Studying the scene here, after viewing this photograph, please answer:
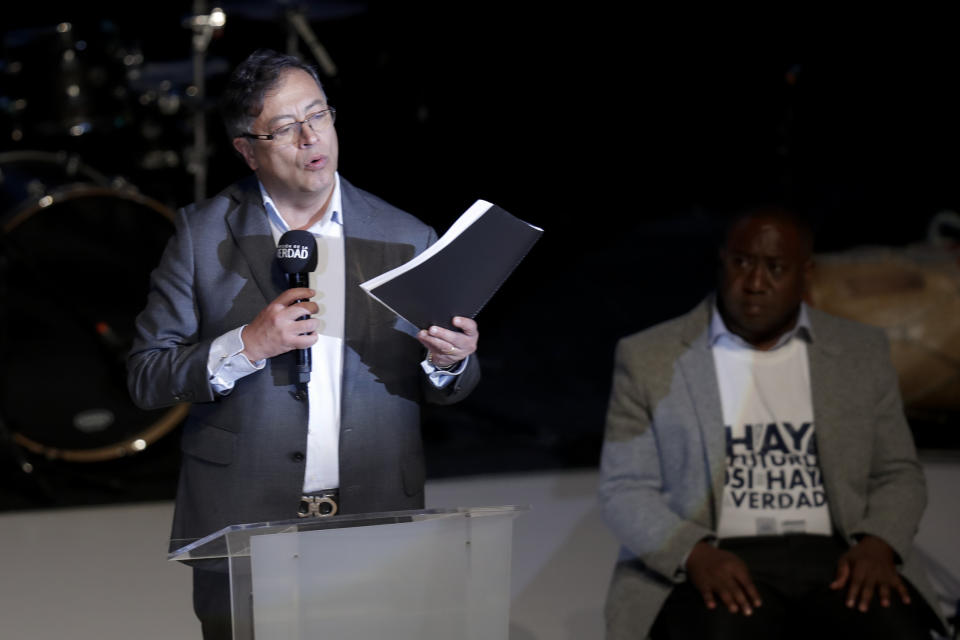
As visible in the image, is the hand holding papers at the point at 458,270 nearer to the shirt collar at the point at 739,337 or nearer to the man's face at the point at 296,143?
the man's face at the point at 296,143

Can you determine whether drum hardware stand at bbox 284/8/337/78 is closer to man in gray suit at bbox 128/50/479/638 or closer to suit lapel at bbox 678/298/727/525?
suit lapel at bbox 678/298/727/525

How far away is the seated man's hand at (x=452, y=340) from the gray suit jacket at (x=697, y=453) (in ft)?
2.97

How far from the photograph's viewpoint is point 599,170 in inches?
215

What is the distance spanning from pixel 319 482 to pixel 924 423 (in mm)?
3579

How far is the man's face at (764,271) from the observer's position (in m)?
2.60

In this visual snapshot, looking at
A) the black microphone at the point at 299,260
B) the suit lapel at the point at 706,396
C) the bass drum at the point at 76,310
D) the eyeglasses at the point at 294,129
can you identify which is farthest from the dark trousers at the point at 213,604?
the bass drum at the point at 76,310

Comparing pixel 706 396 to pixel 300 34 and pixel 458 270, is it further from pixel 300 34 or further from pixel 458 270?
pixel 300 34

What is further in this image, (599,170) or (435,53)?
(599,170)

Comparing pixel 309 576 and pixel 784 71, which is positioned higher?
pixel 784 71

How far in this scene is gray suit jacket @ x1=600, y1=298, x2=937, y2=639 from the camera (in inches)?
100

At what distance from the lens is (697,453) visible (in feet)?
8.49

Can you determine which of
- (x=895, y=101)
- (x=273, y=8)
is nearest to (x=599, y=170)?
(x=895, y=101)

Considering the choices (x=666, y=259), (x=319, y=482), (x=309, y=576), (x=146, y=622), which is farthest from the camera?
(x=666, y=259)

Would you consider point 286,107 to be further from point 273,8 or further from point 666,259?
point 666,259
